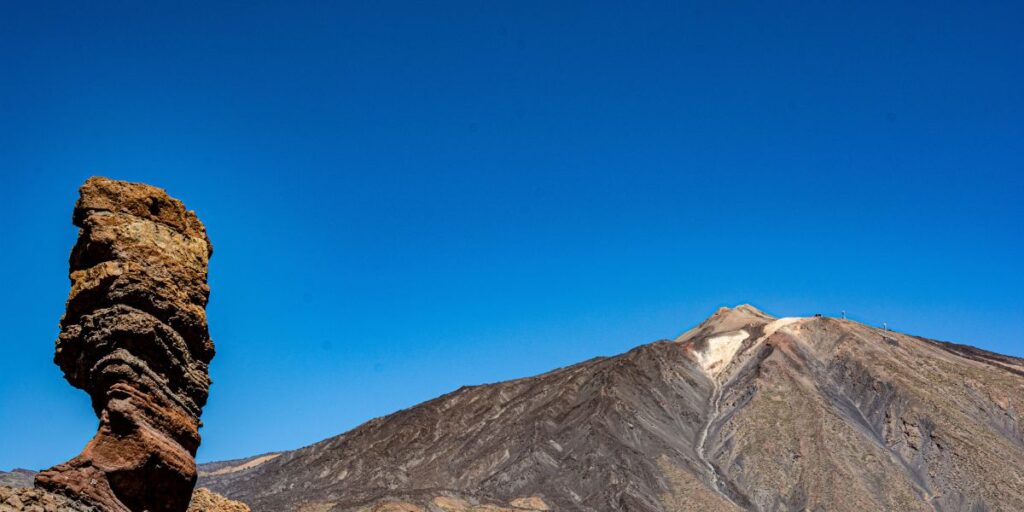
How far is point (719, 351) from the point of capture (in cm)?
11706

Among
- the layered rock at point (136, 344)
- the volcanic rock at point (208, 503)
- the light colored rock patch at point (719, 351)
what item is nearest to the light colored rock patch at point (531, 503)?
the light colored rock patch at point (719, 351)

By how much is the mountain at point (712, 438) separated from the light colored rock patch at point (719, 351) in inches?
10.9

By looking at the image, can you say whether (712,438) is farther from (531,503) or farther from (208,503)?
(208,503)

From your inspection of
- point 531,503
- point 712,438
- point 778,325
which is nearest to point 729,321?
point 778,325

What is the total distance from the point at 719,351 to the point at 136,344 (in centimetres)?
11167

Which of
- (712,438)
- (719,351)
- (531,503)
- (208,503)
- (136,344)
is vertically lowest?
(208,503)

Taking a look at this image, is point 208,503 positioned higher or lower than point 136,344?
lower

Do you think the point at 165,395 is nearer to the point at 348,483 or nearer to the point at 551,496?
the point at 551,496

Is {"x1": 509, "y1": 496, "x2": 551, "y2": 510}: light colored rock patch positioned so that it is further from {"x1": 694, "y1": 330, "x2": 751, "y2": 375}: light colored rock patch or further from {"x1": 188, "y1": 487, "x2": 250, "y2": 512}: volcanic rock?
{"x1": 188, "y1": 487, "x2": 250, "y2": 512}: volcanic rock

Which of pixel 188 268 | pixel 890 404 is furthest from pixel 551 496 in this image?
pixel 188 268

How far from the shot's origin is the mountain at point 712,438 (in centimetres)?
7875

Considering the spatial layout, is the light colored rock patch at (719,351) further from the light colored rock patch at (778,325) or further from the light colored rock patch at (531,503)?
the light colored rock patch at (531,503)

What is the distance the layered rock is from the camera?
959cm

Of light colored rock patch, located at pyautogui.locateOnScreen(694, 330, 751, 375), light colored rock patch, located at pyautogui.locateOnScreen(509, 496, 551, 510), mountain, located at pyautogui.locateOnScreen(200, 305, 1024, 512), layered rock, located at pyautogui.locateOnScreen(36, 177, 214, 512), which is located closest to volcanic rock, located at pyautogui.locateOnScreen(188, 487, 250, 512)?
layered rock, located at pyautogui.locateOnScreen(36, 177, 214, 512)
